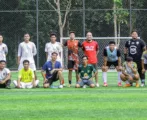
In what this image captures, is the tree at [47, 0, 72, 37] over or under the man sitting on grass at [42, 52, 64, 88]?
over

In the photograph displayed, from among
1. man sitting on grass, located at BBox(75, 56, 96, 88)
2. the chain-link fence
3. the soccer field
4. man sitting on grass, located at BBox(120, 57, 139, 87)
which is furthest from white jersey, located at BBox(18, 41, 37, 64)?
the chain-link fence

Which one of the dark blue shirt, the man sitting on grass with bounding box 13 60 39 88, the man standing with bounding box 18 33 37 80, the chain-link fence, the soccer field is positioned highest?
the chain-link fence

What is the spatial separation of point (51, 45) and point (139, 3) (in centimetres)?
1808

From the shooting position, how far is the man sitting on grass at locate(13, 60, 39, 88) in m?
20.7

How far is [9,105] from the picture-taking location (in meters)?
14.6

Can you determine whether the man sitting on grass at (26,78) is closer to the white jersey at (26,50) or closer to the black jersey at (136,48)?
the white jersey at (26,50)

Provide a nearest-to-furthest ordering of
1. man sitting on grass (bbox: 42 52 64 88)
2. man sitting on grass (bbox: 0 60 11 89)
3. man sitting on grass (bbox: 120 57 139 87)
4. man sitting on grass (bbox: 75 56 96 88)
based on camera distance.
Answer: man sitting on grass (bbox: 0 60 11 89) → man sitting on grass (bbox: 75 56 96 88) → man sitting on grass (bbox: 42 52 64 88) → man sitting on grass (bbox: 120 57 139 87)

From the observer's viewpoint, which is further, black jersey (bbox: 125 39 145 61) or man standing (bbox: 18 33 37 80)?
man standing (bbox: 18 33 37 80)

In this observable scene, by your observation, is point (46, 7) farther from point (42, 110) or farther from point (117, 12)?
point (42, 110)

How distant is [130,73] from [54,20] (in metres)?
17.0

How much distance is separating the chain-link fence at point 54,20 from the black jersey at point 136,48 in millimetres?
14657

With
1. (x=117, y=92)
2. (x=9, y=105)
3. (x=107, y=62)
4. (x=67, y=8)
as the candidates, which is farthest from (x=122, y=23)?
(x=9, y=105)

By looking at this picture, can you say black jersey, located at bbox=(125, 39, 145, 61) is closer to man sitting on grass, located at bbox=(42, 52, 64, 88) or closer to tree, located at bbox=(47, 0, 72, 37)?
man sitting on grass, located at bbox=(42, 52, 64, 88)

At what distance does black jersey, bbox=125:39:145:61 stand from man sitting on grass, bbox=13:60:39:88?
11.5 ft
